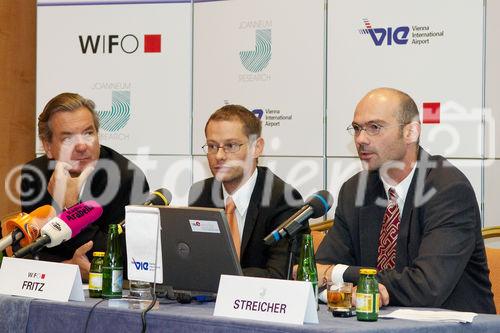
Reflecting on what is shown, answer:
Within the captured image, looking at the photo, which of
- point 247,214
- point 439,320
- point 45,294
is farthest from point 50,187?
point 439,320

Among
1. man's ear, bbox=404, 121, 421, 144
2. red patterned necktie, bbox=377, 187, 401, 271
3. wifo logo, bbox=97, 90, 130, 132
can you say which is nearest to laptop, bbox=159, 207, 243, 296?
red patterned necktie, bbox=377, 187, 401, 271

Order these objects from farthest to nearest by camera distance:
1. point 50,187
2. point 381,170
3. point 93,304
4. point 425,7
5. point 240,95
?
point 240,95 → point 425,7 → point 50,187 → point 381,170 → point 93,304

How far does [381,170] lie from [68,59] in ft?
9.32

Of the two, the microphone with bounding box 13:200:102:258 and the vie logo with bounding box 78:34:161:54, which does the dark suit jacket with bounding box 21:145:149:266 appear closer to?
the microphone with bounding box 13:200:102:258

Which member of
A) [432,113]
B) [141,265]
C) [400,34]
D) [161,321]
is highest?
[400,34]

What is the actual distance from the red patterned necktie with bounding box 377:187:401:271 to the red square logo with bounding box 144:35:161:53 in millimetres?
2550

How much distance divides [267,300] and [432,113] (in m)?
2.61

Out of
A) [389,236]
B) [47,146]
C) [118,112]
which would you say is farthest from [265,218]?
[118,112]

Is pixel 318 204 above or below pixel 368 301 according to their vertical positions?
above

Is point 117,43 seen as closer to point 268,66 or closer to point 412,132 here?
point 268,66

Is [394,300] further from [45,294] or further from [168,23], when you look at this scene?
[168,23]

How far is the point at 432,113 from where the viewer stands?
4707mm

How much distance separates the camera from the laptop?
2.60 metres

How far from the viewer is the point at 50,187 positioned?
401 cm
